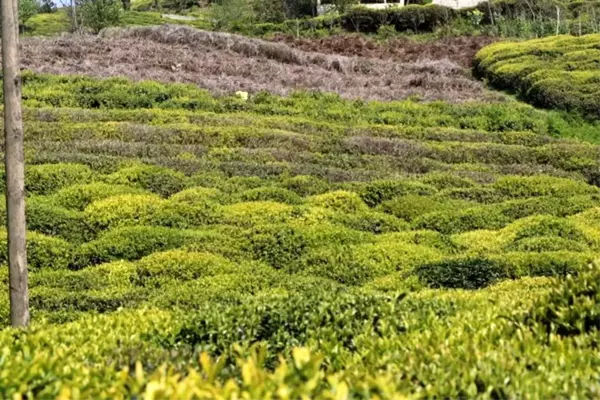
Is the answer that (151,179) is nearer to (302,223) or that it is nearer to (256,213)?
(256,213)

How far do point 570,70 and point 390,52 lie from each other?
15770mm

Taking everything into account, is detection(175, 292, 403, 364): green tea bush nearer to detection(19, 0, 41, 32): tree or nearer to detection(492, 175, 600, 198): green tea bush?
detection(492, 175, 600, 198): green tea bush

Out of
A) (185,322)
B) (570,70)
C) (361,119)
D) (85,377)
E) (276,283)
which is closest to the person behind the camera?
(85,377)

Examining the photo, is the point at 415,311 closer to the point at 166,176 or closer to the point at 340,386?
the point at 340,386

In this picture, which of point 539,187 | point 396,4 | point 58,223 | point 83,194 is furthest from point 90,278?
point 396,4

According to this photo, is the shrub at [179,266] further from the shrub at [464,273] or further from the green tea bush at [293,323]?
the green tea bush at [293,323]

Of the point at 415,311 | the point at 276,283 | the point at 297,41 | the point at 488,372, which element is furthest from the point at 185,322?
the point at 297,41

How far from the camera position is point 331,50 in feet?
169

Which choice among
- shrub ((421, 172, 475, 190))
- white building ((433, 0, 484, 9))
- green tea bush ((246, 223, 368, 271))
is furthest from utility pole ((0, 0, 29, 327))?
white building ((433, 0, 484, 9))

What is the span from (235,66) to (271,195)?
23730mm

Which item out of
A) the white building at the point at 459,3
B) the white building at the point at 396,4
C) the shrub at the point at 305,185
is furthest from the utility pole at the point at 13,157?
the white building at the point at 459,3

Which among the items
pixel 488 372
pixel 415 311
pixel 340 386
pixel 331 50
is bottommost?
pixel 415 311

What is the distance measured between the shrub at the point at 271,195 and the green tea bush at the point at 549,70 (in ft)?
65.7

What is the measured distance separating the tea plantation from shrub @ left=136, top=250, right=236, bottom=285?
0.13 ft
